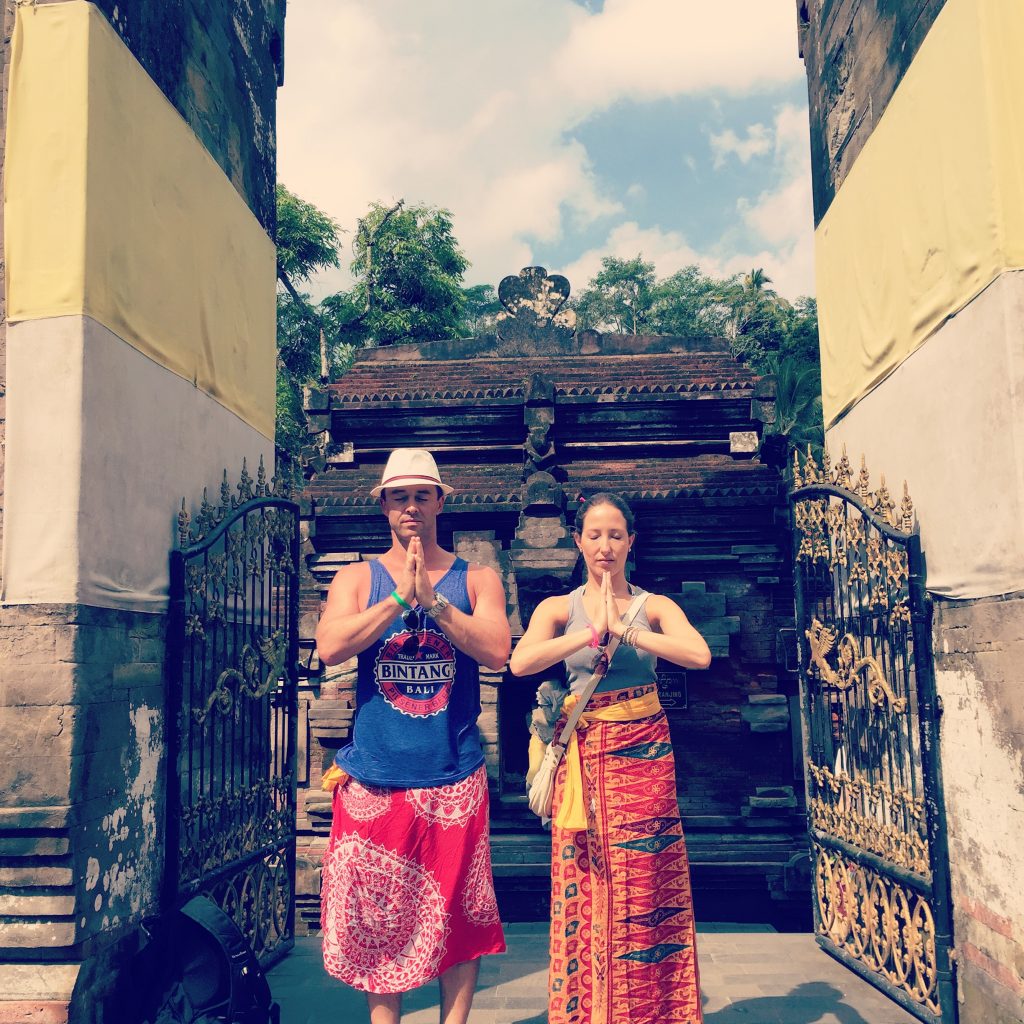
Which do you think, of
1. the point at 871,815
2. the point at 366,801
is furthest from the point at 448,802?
the point at 871,815

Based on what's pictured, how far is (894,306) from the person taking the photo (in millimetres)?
5340

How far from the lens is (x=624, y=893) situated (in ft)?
11.8

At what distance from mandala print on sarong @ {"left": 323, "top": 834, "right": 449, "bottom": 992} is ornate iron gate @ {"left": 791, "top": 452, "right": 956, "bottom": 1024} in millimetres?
2439

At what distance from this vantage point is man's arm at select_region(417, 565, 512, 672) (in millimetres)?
3465

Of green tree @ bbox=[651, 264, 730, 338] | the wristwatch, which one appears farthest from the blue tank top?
green tree @ bbox=[651, 264, 730, 338]

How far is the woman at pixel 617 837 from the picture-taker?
3.59 metres

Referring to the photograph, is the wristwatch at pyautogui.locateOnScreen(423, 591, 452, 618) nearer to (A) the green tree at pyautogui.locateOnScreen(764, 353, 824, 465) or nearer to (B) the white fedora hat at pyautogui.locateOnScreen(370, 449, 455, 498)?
(B) the white fedora hat at pyautogui.locateOnScreen(370, 449, 455, 498)

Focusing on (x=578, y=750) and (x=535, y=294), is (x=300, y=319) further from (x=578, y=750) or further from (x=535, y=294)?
(x=578, y=750)

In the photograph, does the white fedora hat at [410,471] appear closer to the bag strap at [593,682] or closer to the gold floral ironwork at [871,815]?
the bag strap at [593,682]

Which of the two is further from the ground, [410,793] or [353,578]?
[353,578]

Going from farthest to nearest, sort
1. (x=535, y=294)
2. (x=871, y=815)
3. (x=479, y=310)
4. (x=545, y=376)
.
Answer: (x=479, y=310) → (x=535, y=294) → (x=545, y=376) → (x=871, y=815)

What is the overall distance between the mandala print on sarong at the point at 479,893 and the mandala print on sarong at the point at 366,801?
38 centimetres

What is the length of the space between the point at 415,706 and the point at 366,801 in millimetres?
378

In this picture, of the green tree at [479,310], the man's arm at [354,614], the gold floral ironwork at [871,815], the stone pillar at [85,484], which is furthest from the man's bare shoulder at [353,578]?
the green tree at [479,310]
